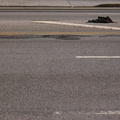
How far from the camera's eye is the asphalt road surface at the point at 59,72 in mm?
5402

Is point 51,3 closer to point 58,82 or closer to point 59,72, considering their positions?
point 59,72

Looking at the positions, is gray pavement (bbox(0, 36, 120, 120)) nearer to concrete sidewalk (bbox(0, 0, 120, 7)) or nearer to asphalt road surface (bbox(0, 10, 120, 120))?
asphalt road surface (bbox(0, 10, 120, 120))

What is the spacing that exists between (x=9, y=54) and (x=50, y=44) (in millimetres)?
1636

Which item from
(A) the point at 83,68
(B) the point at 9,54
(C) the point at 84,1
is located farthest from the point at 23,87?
(C) the point at 84,1

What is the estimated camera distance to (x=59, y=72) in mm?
7348

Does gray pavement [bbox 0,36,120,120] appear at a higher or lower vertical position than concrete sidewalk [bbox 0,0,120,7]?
higher

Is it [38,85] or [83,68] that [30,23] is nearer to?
[83,68]

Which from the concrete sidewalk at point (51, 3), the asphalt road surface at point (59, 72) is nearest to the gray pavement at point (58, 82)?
the asphalt road surface at point (59, 72)

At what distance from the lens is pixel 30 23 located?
13688 millimetres

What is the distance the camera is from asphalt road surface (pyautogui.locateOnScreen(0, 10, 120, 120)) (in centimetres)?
540

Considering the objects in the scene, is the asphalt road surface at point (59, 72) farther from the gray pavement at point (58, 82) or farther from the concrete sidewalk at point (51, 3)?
the concrete sidewalk at point (51, 3)

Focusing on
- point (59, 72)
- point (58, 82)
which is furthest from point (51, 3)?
point (58, 82)

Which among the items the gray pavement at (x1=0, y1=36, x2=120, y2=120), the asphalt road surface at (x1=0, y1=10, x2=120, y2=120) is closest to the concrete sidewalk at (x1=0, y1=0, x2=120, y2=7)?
the asphalt road surface at (x1=0, y1=10, x2=120, y2=120)

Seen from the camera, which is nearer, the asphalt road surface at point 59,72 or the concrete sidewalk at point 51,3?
the asphalt road surface at point 59,72
